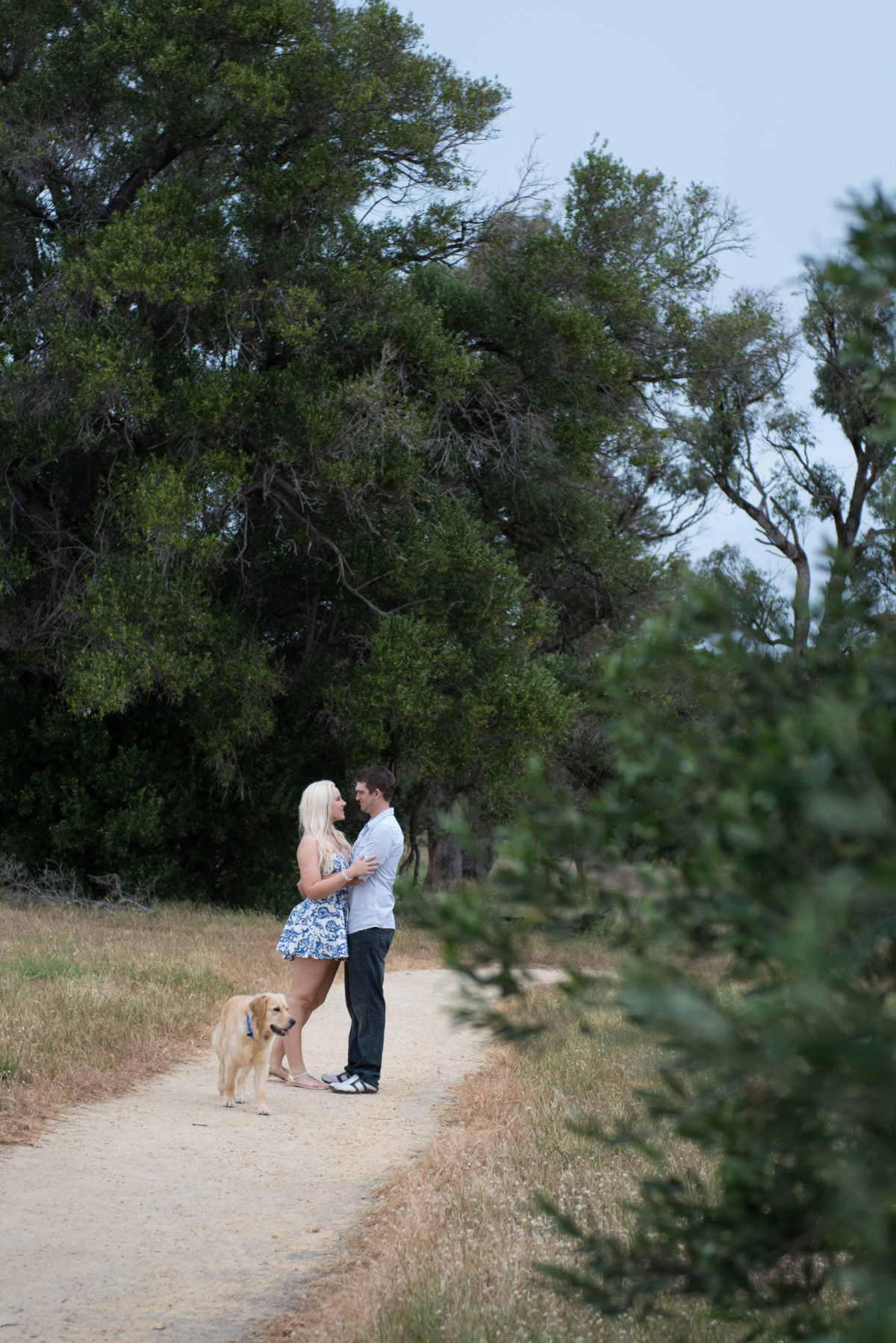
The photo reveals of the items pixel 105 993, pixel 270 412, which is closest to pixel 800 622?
pixel 105 993

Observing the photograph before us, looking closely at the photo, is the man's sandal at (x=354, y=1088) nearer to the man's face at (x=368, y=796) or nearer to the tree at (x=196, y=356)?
the man's face at (x=368, y=796)

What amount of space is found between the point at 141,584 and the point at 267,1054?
9.41m

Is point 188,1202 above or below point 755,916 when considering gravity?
below

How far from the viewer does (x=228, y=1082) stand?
791cm

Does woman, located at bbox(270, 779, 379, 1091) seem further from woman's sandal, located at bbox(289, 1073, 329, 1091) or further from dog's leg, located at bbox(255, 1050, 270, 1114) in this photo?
dog's leg, located at bbox(255, 1050, 270, 1114)

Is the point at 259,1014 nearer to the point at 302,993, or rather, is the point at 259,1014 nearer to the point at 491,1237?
the point at 302,993

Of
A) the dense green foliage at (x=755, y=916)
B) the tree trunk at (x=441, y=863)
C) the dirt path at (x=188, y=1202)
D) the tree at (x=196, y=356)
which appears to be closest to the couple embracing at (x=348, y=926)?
the dirt path at (x=188, y=1202)

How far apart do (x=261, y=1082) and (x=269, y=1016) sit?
15.3 inches

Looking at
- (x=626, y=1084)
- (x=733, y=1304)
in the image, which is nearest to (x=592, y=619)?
(x=626, y=1084)

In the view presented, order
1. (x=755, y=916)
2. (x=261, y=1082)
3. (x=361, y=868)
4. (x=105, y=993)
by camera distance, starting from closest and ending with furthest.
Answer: (x=755, y=916), (x=261, y=1082), (x=361, y=868), (x=105, y=993)

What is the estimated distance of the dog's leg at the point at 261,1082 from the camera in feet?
25.6

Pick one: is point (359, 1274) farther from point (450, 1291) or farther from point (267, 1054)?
point (267, 1054)

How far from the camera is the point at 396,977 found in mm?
14555

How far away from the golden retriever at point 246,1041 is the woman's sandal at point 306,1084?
0.82m
